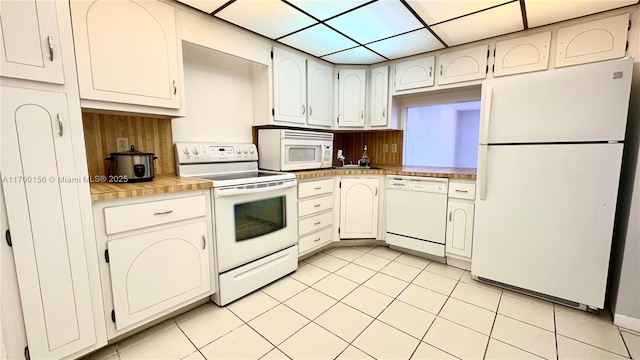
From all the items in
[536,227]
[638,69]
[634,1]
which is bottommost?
[536,227]

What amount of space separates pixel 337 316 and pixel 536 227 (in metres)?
1.55

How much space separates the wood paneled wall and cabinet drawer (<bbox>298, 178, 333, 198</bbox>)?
38.3 inches

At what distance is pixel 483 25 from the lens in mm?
2068

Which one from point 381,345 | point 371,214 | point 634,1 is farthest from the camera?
point 371,214

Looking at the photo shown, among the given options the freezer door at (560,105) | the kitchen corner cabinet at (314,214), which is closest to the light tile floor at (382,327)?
the kitchen corner cabinet at (314,214)

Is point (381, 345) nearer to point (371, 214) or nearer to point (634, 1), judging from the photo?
point (371, 214)

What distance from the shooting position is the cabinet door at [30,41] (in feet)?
3.41

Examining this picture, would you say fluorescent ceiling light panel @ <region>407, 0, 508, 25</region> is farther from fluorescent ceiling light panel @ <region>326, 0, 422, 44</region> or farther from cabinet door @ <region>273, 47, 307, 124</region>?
cabinet door @ <region>273, 47, 307, 124</region>

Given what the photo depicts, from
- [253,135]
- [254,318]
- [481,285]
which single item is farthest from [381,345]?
[253,135]

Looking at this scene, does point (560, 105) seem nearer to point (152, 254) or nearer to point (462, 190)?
point (462, 190)

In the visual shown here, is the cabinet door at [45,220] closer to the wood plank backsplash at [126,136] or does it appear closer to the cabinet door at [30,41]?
the cabinet door at [30,41]

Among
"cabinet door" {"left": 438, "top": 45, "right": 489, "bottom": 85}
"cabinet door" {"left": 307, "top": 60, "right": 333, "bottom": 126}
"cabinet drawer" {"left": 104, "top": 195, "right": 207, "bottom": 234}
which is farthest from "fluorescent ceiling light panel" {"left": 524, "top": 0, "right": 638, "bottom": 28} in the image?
"cabinet drawer" {"left": 104, "top": 195, "right": 207, "bottom": 234}

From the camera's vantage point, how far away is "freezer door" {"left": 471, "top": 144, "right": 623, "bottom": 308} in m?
1.68

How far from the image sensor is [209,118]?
7.63ft
